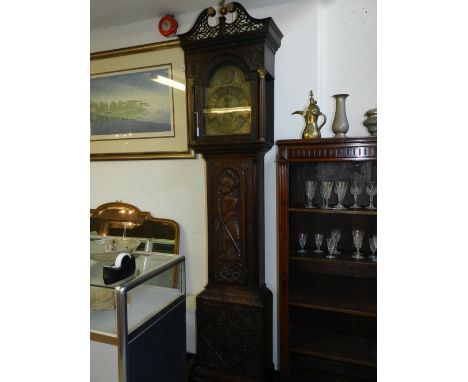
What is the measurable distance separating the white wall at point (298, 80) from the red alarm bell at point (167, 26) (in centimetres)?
6

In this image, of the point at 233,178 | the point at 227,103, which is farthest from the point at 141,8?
the point at 233,178

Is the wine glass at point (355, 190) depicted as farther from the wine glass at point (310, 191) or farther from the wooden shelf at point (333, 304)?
the wooden shelf at point (333, 304)

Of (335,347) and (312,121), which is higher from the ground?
(312,121)

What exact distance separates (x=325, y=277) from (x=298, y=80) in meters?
1.31

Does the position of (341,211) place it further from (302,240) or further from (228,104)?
(228,104)

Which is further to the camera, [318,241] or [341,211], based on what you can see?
[318,241]

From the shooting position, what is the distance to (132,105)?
2697 millimetres

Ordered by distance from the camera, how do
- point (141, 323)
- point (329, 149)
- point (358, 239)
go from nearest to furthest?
point (141, 323) < point (329, 149) < point (358, 239)

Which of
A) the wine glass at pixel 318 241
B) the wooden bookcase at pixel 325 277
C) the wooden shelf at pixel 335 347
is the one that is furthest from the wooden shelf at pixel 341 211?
the wooden shelf at pixel 335 347
